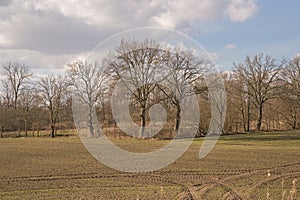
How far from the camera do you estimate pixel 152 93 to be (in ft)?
180

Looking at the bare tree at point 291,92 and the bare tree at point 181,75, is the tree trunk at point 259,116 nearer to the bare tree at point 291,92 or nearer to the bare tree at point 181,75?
the bare tree at point 291,92

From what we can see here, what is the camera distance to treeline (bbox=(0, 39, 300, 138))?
53062 millimetres

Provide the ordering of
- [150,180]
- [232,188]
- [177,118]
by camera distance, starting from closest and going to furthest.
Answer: [232,188], [150,180], [177,118]

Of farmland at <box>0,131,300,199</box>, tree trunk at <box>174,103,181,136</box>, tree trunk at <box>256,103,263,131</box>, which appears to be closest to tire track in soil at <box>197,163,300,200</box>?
farmland at <box>0,131,300,199</box>

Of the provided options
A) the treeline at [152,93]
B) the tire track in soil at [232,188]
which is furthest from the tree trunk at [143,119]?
the tire track in soil at [232,188]

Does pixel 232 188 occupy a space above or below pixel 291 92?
below

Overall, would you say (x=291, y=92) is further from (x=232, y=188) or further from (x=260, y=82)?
(x=232, y=188)

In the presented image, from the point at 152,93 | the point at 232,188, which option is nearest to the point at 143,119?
the point at 152,93

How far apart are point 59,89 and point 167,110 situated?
86.2ft

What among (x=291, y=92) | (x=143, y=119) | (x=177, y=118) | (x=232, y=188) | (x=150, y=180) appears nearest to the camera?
(x=232, y=188)

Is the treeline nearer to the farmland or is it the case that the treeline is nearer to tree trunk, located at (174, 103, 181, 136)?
tree trunk, located at (174, 103, 181, 136)

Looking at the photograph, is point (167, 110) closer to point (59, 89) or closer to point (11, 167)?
point (59, 89)

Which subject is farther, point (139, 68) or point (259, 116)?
point (259, 116)

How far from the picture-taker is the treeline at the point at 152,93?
5306 cm
